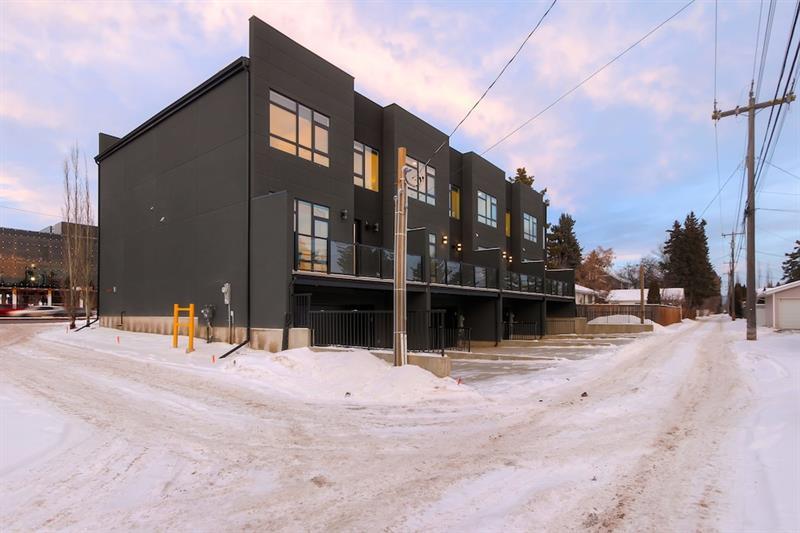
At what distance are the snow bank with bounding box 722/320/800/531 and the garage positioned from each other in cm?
2789

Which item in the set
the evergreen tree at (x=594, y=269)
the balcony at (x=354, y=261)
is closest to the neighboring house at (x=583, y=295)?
the evergreen tree at (x=594, y=269)

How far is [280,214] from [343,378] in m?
5.83

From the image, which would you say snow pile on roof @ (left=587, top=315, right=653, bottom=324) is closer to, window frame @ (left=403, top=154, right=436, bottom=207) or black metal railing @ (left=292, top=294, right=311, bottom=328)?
window frame @ (left=403, top=154, right=436, bottom=207)

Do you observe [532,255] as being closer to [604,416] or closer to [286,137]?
[286,137]

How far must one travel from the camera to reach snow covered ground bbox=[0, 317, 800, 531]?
12.8 feet

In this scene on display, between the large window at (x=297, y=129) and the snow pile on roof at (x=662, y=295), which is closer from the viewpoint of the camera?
the large window at (x=297, y=129)

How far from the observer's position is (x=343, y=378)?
10.3 metres

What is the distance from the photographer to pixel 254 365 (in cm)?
1139

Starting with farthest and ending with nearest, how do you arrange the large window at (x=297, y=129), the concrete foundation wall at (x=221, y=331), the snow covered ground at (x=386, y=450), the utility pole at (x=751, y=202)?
the utility pole at (x=751, y=202) < the large window at (x=297, y=129) < the concrete foundation wall at (x=221, y=331) < the snow covered ground at (x=386, y=450)

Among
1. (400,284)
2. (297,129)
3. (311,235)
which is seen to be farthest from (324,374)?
(297,129)

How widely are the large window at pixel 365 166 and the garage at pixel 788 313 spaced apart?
30788 mm

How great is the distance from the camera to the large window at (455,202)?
27.5 m

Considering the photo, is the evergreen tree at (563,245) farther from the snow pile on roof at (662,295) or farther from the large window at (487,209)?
the large window at (487,209)

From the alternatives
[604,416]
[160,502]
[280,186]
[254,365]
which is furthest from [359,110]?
[160,502]
